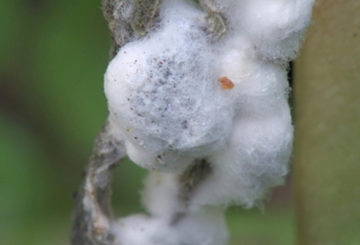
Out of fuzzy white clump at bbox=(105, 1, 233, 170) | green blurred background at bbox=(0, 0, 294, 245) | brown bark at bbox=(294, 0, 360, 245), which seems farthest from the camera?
green blurred background at bbox=(0, 0, 294, 245)

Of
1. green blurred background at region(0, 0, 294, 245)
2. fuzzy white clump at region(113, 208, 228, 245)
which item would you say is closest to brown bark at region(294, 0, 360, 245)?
fuzzy white clump at region(113, 208, 228, 245)

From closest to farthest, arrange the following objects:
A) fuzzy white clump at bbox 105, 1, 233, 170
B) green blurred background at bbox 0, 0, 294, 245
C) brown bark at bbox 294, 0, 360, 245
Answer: fuzzy white clump at bbox 105, 1, 233, 170, brown bark at bbox 294, 0, 360, 245, green blurred background at bbox 0, 0, 294, 245

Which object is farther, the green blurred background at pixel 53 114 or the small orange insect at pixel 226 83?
the green blurred background at pixel 53 114

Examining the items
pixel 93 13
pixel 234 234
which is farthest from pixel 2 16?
pixel 234 234

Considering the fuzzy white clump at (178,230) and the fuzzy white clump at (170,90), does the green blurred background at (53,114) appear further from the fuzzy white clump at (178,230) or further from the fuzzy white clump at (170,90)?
the fuzzy white clump at (170,90)

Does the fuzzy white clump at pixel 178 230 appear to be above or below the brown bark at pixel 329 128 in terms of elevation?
below

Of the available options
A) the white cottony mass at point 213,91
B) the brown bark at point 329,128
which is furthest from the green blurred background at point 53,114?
the white cottony mass at point 213,91

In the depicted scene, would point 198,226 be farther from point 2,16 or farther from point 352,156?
point 2,16

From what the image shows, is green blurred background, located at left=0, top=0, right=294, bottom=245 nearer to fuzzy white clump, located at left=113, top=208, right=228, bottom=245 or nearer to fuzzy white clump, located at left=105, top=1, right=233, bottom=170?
fuzzy white clump, located at left=113, top=208, right=228, bottom=245
